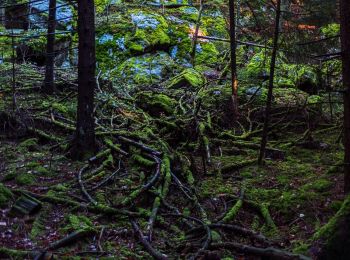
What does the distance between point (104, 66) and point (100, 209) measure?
43.5ft

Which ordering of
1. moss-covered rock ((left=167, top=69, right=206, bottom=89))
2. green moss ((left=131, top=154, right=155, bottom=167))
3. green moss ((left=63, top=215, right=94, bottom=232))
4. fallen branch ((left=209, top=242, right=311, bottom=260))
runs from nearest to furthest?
1. fallen branch ((left=209, top=242, right=311, bottom=260))
2. green moss ((left=63, top=215, right=94, bottom=232))
3. green moss ((left=131, top=154, right=155, bottom=167))
4. moss-covered rock ((left=167, top=69, right=206, bottom=89))

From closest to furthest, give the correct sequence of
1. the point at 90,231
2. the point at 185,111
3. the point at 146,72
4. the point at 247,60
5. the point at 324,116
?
the point at 90,231, the point at 185,111, the point at 324,116, the point at 146,72, the point at 247,60

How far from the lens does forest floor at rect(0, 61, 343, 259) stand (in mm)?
5859

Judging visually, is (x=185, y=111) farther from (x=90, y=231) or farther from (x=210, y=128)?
(x=90, y=231)

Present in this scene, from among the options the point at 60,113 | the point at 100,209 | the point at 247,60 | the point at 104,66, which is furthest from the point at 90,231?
the point at 247,60

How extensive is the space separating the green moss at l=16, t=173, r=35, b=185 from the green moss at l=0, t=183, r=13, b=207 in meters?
0.78

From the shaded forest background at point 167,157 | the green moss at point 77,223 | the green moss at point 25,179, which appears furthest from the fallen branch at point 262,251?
the green moss at point 25,179

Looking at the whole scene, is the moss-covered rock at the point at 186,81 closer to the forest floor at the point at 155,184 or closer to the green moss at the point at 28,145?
the forest floor at the point at 155,184

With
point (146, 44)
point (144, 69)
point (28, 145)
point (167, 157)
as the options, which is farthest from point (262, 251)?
point (146, 44)

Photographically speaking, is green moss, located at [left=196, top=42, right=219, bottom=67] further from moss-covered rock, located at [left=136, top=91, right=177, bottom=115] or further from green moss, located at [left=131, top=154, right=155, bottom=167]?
green moss, located at [left=131, top=154, right=155, bottom=167]

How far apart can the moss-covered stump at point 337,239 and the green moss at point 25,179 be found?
509 centimetres

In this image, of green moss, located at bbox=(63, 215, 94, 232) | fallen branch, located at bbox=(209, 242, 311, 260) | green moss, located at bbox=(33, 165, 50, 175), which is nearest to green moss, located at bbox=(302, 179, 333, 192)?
→ fallen branch, located at bbox=(209, 242, 311, 260)

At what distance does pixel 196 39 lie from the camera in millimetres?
21797

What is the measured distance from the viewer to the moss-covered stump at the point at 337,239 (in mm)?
4484
